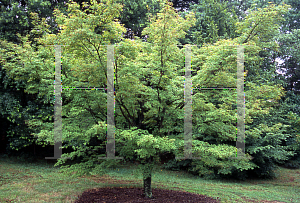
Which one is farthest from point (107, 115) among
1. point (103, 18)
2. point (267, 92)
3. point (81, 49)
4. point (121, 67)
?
point (267, 92)

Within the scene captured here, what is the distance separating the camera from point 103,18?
4227 mm

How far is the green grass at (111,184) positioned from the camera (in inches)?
248

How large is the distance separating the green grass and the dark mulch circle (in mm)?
406

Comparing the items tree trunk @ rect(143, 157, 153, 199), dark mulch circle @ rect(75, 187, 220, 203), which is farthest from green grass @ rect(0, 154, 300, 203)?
dark mulch circle @ rect(75, 187, 220, 203)

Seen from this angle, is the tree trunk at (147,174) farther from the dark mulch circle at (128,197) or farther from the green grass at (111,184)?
the green grass at (111,184)

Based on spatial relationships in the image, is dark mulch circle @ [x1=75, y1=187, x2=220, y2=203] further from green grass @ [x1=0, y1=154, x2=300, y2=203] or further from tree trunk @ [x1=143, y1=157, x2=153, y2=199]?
green grass @ [x1=0, y1=154, x2=300, y2=203]

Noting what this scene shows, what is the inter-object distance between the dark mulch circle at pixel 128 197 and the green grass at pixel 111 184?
406 mm

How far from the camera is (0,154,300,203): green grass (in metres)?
6.30

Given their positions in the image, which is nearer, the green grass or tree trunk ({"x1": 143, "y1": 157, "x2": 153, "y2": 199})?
tree trunk ({"x1": 143, "y1": 157, "x2": 153, "y2": 199})

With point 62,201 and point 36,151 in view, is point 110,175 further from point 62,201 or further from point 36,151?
point 36,151

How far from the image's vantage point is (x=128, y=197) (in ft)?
19.4

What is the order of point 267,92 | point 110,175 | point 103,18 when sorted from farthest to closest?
point 110,175 → point 267,92 → point 103,18

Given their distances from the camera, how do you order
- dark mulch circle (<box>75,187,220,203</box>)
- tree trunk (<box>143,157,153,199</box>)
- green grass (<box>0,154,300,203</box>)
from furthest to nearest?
green grass (<box>0,154,300,203</box>) < dark mulch circle (<box>75,187,220,203</box>) < tree trunk (<box>143,157,153,199</box>)

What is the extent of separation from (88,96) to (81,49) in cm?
99
